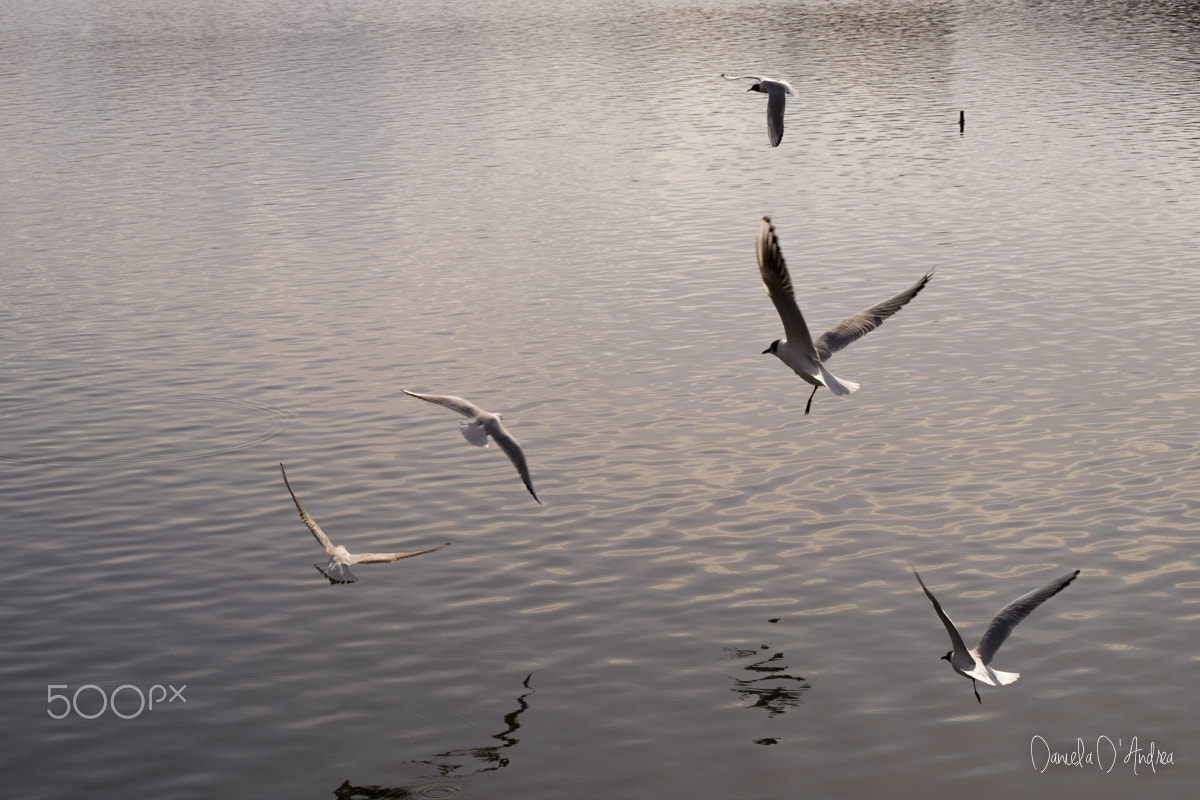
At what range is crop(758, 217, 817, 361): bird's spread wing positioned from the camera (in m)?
10.9

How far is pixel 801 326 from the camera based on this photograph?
38.9ft

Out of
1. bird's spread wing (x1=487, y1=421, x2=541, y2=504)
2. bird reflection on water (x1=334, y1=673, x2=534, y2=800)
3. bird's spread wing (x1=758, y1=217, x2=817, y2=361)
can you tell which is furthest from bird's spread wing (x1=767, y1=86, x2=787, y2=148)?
bird reflection on water (x1=334, y1=673, x2=534, y2=800)

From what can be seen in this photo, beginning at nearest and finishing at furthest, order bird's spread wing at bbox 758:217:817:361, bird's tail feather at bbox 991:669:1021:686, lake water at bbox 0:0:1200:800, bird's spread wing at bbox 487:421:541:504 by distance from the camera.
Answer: bird's tail feather at bbox 991:669:1021:686, bird's spread wing at bbox 758:217:817:361, lake water at bbox 0:0:1200:800, bird's spread wing at bbox 487:421:541:504

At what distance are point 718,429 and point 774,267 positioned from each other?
318 inches

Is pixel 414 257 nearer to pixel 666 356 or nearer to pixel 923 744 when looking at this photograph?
pixel 666 356

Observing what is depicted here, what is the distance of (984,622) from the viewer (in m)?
13.1

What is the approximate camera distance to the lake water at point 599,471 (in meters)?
11.8

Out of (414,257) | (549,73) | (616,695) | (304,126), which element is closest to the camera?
(616,695)

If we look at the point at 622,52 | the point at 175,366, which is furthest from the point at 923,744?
the point at 622,52

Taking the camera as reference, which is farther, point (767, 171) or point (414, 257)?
point (767, 171)
